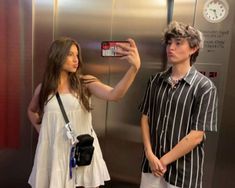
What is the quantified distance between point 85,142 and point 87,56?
774 mm

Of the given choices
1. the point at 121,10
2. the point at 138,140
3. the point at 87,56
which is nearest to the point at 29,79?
the point at 87,56

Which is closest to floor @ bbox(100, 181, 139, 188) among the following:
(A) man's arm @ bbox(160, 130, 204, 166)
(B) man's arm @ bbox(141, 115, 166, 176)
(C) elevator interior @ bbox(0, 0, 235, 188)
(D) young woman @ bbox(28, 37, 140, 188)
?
(C) elevator interior @ bbox(0, 0, 235, 188)

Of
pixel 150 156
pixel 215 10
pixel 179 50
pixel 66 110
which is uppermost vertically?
pixel 215 10

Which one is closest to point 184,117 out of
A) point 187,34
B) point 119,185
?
point 187,34

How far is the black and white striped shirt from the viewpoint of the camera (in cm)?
131

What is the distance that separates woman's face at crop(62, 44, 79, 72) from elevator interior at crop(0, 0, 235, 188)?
0.44m

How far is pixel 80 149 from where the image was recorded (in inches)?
55.2

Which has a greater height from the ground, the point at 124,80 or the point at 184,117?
the point at 124,80

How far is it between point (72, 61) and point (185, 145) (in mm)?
750

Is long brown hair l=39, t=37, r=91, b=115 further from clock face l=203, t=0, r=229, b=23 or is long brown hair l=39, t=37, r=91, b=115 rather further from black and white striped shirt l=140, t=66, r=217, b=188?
clock face l=203, t=0, r=229, b=23

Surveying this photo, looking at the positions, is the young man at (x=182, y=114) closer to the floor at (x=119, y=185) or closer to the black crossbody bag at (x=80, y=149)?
the black crossbody bag at (x=80, y=149)

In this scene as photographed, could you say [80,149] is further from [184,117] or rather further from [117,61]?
[117,61]

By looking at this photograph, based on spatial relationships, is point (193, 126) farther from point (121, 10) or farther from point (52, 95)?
point (121, 10)

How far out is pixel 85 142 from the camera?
55.0 inches
